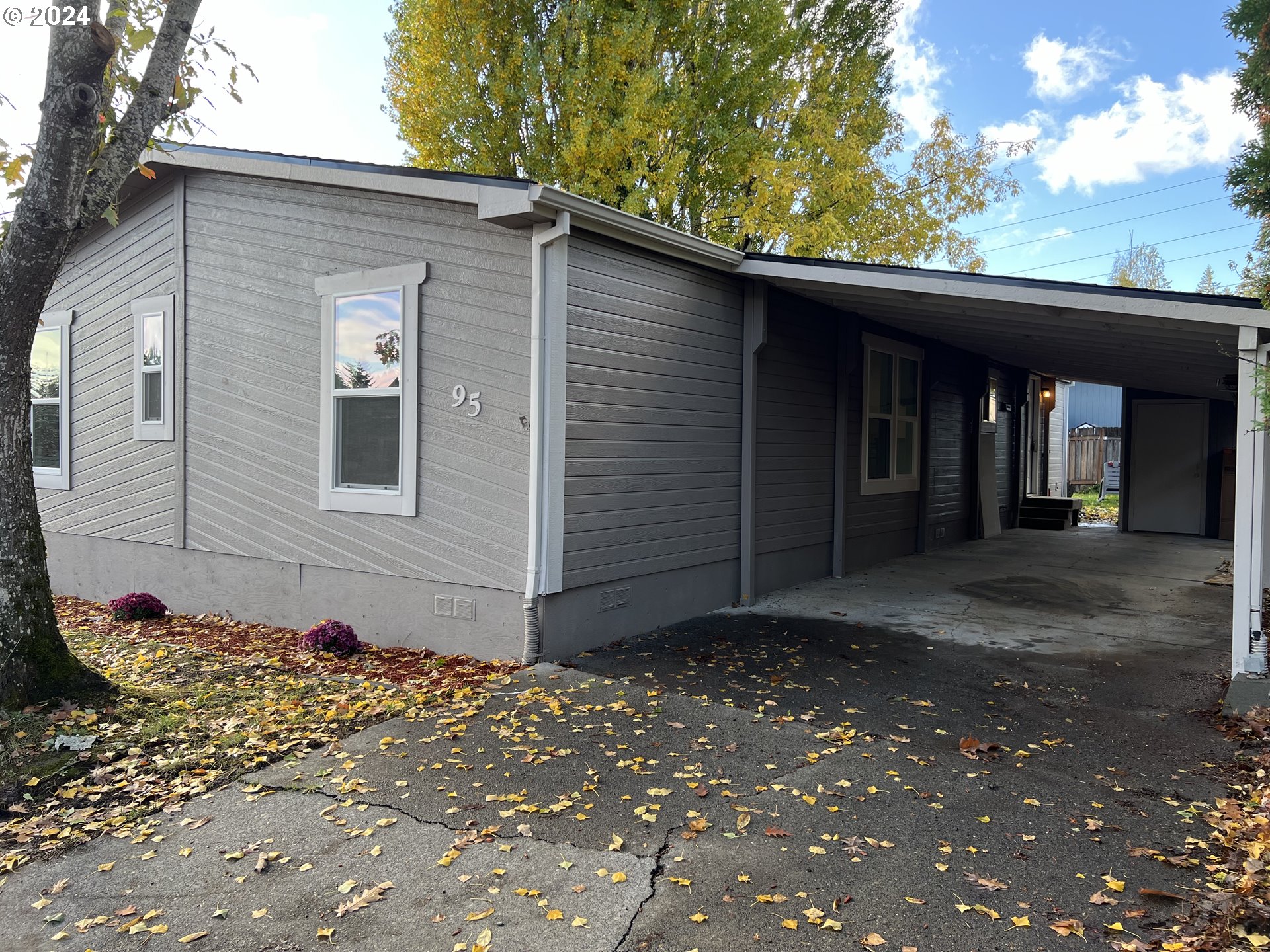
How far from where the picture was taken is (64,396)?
Answer: 8977 millimetres

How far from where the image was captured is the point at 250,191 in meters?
7.07

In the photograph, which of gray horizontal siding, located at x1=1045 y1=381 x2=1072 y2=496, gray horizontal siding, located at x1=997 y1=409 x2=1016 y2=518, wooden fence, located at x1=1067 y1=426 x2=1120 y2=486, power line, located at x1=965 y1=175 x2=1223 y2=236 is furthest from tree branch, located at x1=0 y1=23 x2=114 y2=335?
power line, located at x1=965 y1=175 x2=1223 y2=236

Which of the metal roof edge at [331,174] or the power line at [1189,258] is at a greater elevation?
the power line at [1189,258]

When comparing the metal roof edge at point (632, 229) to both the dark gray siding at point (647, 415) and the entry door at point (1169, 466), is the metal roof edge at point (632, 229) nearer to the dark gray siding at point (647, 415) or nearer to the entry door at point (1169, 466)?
the dark gray siding at point (647, 415)

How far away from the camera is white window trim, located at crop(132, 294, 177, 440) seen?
7.65m

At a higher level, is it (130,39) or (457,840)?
(130,39)

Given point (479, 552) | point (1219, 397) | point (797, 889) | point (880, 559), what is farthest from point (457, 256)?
point (1219, 397)

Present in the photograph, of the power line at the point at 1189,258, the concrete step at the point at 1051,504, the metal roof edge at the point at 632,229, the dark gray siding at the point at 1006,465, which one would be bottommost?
the concrete step at the point at 1051,504

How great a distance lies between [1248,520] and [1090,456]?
21206 millimetres

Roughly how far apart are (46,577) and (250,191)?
151 inches

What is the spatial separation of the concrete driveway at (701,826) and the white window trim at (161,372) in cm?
479

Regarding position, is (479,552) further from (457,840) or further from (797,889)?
(797,889)

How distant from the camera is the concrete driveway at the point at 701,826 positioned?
265 centimetres

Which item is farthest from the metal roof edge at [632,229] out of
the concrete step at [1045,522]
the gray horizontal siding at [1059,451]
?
the gray horizontal siding at [1059,451]
